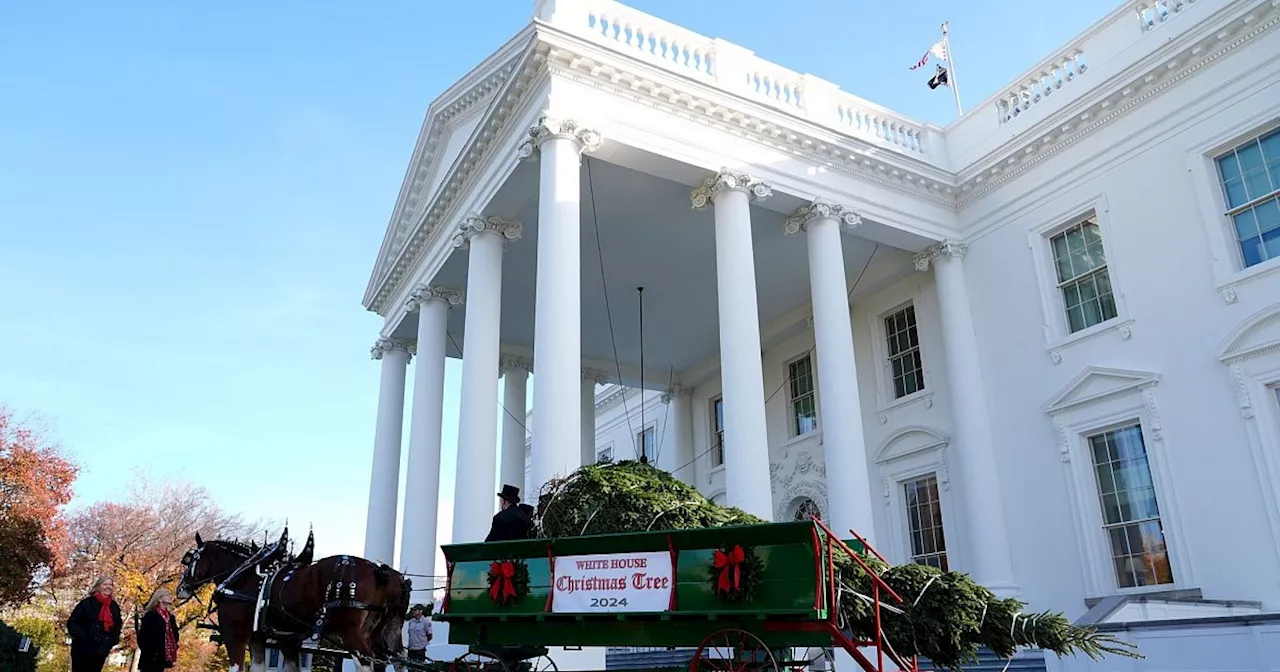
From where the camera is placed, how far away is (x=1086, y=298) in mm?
14383

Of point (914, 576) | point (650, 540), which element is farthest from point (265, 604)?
point (914, 576)

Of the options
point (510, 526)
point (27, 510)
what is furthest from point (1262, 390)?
point (27, 510)

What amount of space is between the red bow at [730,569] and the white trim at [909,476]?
11182 millimetres

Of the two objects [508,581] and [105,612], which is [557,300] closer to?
[508,581]

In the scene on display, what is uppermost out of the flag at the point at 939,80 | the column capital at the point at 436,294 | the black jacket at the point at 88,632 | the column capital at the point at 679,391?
the flag at the point at 939,80

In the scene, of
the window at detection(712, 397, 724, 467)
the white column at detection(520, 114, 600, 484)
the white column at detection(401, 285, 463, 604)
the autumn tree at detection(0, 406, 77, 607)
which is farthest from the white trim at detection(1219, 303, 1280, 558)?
the autumn tree at detection(0, 406, 77, 607)

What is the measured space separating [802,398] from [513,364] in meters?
7.31

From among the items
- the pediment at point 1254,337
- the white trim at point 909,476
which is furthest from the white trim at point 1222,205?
the white trim at point 909,476

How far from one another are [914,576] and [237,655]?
6462 millimetres

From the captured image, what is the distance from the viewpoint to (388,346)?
66.5 ft

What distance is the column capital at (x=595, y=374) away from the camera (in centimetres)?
2303

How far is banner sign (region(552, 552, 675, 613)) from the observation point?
20.4 ft

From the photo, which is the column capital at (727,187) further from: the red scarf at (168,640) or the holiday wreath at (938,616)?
the red scarf at (168,640)

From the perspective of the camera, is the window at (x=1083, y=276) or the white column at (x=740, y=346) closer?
the white column at (x=740, y=346)
